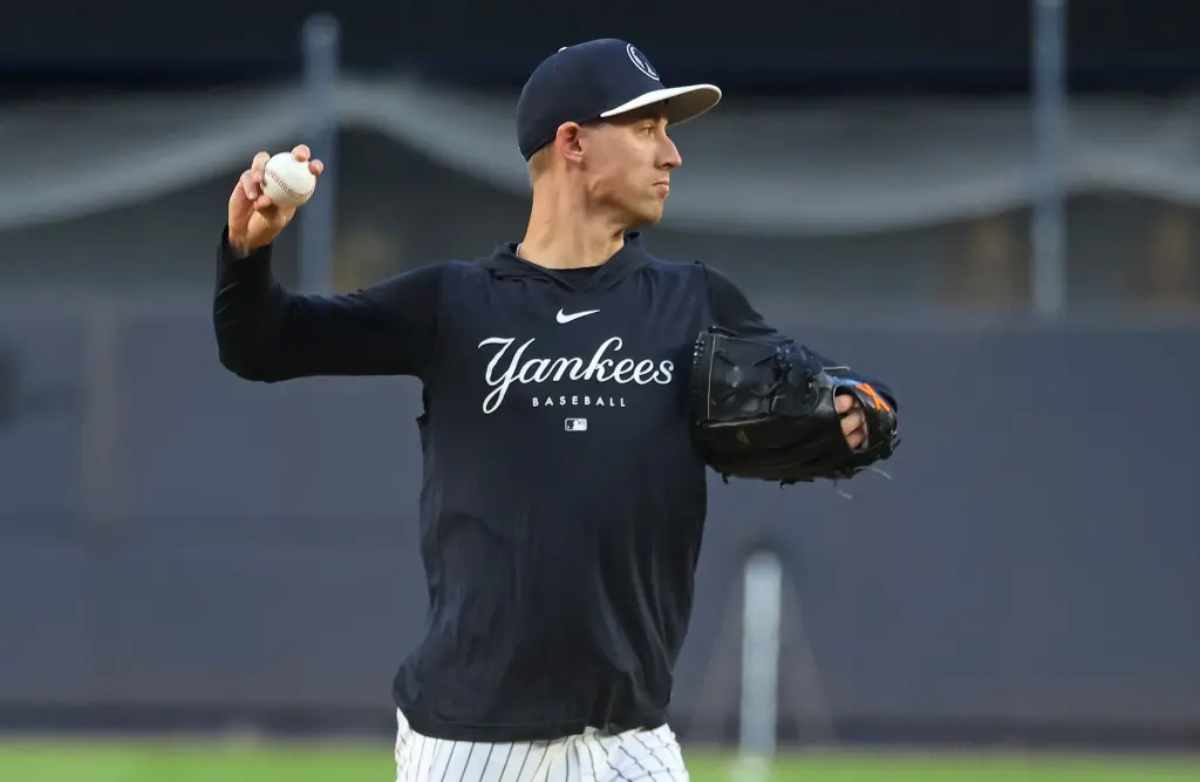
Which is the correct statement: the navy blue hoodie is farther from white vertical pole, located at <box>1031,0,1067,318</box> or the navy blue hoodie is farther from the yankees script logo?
white vertical pole, located at <box>1031,0,1067,318</box>

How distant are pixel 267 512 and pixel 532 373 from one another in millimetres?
7208

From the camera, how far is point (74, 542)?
11.3 metres

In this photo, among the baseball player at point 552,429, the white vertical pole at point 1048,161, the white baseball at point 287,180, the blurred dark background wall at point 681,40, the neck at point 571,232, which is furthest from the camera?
the blurred dark background wall at point 681,40

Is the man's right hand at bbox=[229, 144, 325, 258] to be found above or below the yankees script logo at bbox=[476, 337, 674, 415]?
above

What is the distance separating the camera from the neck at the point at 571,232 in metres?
4.44

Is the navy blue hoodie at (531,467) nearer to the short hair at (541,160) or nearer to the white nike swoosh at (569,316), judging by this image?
the white nike swoosh at (569,316)

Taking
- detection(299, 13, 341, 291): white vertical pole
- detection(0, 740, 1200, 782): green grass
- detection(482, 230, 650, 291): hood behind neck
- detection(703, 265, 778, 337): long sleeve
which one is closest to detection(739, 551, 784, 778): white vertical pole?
detection(0, 740, 1200, 782): green grass

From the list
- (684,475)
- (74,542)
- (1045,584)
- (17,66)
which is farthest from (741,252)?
(684,475)

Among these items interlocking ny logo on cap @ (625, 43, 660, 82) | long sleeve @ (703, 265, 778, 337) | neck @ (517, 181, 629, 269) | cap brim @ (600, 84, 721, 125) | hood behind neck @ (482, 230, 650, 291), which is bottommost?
long sleeve @ (703, 265, 778, 337)

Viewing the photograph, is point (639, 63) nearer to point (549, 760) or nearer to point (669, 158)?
point (669, 158)

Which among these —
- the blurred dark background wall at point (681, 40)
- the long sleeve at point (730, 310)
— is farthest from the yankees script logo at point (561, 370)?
the blurred dark background wall at point (681, 40)

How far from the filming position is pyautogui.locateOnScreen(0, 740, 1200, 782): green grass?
9789 mm

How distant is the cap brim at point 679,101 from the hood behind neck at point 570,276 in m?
0.28

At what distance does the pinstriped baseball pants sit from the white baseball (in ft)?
3.36
